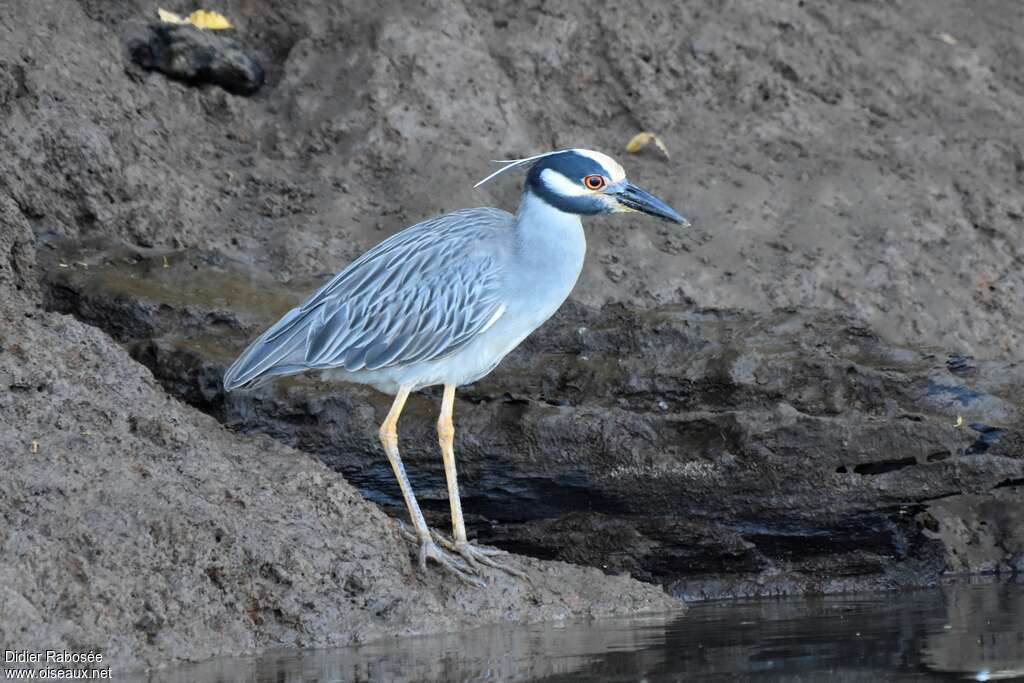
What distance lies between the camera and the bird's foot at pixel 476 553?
6773 millimetres

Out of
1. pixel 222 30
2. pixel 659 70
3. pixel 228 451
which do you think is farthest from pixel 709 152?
pixel 228 451

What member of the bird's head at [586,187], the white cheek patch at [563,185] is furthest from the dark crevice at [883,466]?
the white cheek patch at [563,185]

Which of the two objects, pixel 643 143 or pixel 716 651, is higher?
pixel 716 651

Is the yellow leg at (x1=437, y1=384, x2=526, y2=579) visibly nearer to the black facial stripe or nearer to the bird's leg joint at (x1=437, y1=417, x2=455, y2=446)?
the bird's leg joint at (x1=437, y1=417, x2=455, y2=446)

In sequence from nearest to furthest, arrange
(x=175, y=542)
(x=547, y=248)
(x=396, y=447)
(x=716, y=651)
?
(x=716, y=651) → (x=175, y=542) → (x=396, y=447) → (x=547, y=248)

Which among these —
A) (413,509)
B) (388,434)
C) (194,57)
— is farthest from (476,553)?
(194,57)

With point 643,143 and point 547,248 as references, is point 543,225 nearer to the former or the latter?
point 547,248

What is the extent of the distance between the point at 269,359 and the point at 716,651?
2.60 m

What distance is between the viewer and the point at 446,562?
261 inches

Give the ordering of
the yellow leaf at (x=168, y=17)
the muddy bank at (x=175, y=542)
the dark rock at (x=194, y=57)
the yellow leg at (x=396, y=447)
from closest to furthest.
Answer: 1. the muddy bank at (x=175, y=542)
2. the yellow leg at (x=396, y=447)
3. the dark rock at (x=194, y=57)
4. the yellow leaf at (x=168, y=17)

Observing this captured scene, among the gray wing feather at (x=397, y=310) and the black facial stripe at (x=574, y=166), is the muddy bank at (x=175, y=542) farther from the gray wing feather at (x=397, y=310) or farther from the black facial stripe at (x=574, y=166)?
the black facial stripe at (x=574, y=166)

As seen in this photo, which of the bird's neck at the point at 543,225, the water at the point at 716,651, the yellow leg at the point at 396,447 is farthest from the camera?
the bird's neck at the point at 543,225

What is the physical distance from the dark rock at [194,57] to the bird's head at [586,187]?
4049 mm

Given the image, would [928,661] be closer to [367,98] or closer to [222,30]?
[367,98]
